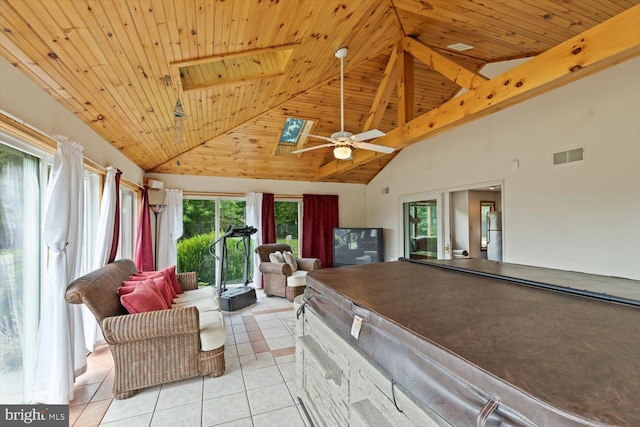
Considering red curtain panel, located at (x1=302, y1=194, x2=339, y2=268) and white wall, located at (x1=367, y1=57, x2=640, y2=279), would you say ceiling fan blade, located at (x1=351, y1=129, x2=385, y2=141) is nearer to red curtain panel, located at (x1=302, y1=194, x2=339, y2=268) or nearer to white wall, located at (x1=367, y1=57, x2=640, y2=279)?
white wall, located at (x1=367, y1=57, x2=640, y2=279)

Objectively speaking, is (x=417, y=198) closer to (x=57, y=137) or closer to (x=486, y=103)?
(x=486, y=103)

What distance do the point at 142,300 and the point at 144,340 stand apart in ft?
1.08

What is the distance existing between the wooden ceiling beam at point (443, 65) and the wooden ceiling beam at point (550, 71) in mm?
119

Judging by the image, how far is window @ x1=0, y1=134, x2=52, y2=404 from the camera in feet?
6.41

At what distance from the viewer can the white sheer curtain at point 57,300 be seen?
211 centimetres

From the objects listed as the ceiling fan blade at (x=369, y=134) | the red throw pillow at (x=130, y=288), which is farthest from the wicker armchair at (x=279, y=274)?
the ceiling fan blade at (x=369, y=134)

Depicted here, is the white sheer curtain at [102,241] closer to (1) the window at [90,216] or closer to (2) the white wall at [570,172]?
(1) the window at [90,216]

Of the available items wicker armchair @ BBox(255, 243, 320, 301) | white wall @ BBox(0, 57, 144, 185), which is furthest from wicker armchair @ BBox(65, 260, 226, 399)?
wicker armchair @ BBox(255, 243, 320, 301)

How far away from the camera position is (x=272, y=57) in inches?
123

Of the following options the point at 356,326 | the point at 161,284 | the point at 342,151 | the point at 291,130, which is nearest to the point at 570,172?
the point at 342,151

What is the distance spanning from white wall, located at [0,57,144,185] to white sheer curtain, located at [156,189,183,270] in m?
2.26

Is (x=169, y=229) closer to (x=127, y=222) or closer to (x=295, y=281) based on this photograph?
(x=127, y=222)

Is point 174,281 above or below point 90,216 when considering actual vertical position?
below

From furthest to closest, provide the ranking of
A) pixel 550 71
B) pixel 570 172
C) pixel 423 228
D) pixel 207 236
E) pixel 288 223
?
pixel 288 223 → pixel 207 236 → pixel 423 228 → pixel 570 172 → pixel 550 71
